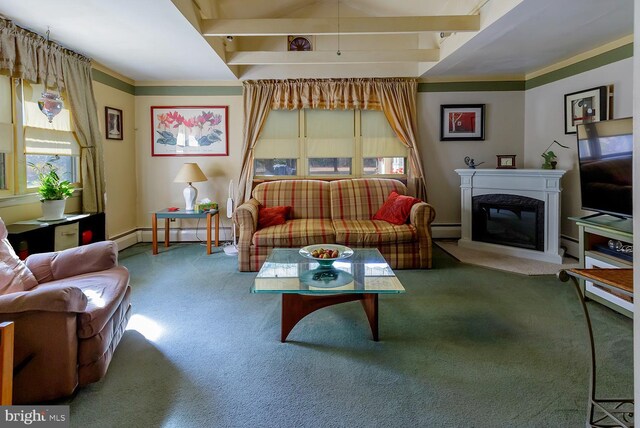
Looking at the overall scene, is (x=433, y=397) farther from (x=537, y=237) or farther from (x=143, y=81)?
(x=143, y=81)

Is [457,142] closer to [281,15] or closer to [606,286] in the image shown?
[281,15]

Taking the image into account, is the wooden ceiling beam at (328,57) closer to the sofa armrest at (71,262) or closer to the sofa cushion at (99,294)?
the sofa armrest at (71,262)

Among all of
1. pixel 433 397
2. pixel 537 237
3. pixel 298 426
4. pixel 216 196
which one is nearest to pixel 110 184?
pixel 216 196

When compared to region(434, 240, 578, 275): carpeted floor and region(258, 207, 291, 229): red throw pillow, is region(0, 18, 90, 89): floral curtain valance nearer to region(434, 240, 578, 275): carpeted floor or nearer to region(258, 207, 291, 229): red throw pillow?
region(258, 207, 291, 229): red throw pillow

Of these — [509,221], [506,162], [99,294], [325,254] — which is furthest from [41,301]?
[506,162]

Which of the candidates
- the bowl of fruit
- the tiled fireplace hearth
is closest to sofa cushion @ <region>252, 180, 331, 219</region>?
the bowl of fruit

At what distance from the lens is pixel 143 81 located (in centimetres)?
526

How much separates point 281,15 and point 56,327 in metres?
4.57

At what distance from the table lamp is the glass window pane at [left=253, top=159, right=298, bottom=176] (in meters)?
0.78

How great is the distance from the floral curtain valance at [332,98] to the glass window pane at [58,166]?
2.02 meters

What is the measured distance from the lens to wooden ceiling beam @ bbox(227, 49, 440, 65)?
4.57 metres

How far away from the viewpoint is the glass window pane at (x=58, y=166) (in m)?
3.53

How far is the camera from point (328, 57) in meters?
4.68

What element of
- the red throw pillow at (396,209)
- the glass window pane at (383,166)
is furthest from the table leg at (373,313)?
the glass window pane at (383,166)
